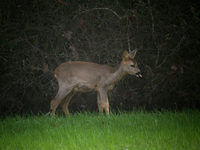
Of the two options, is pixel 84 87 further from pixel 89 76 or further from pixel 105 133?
pixel 105 133

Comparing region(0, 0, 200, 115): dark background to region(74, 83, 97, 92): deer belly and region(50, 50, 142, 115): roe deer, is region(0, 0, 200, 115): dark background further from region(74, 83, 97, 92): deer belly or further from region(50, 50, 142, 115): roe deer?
region(74, 83, 97, 92): deer belly

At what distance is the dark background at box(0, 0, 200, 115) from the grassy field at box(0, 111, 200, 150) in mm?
1411

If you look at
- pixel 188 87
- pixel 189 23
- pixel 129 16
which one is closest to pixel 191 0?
pixel 189 23

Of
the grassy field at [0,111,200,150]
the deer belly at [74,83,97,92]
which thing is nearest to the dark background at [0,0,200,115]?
the deer belly at [74,83,97,92]

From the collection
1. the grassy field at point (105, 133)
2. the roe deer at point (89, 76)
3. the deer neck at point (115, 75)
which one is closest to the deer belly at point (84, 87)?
the roe deer at point (89, 76)

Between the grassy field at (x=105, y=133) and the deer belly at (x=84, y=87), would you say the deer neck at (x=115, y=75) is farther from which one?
the grassy field at (x=105, y=133)

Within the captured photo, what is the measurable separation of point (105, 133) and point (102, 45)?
11.6 ft

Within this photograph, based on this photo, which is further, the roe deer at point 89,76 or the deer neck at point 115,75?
the deer neck at point 115,75

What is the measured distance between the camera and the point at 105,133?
19.9ft

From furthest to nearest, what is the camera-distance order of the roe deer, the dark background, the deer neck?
1. the dark background
2. the deer neck
3. the roe deer

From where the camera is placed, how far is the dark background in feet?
29.2

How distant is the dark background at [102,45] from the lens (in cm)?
891

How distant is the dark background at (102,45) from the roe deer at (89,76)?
825 millimetres

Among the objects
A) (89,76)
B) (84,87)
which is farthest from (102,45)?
(84,87)
